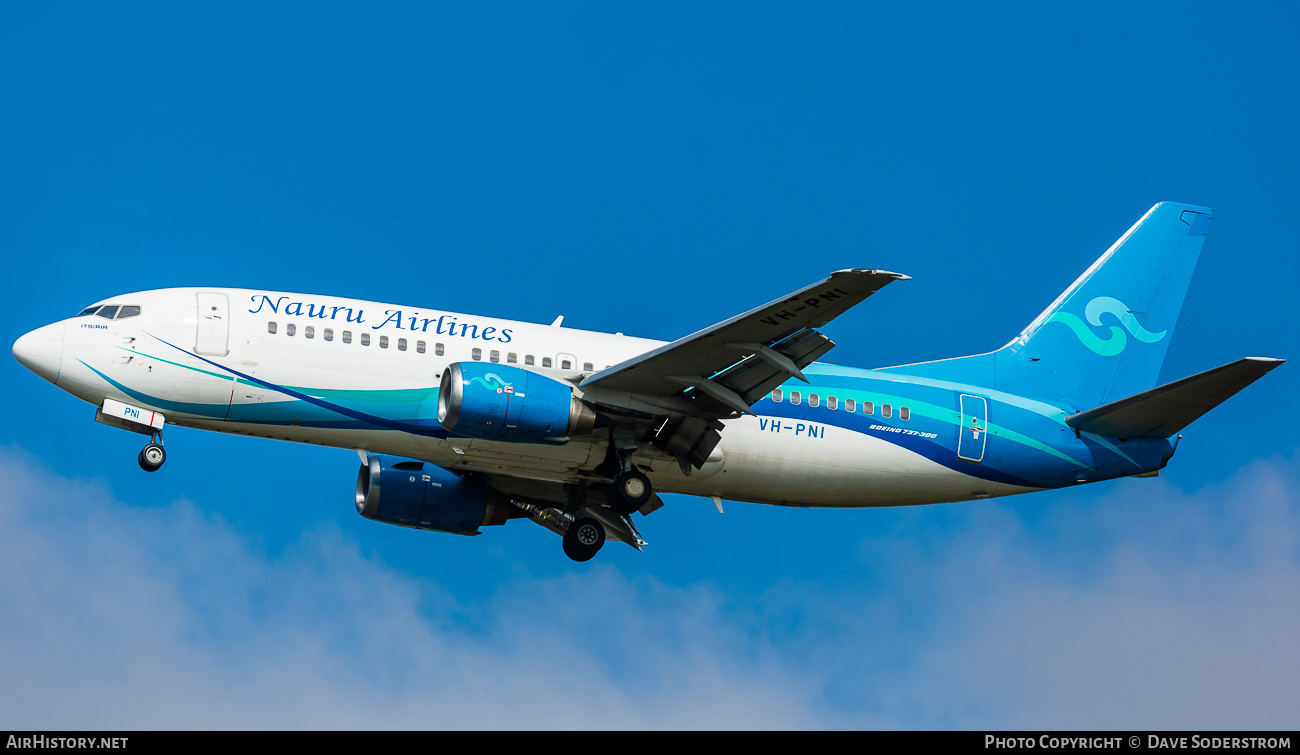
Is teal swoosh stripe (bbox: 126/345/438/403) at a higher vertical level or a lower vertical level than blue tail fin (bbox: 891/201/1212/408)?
lower

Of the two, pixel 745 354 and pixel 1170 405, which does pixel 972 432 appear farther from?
pixel 745 354

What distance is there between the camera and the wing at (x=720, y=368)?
85.9ft

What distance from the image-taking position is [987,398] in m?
33.3

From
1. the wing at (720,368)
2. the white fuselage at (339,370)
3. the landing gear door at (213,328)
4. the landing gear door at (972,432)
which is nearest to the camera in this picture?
the wing at (720,368)

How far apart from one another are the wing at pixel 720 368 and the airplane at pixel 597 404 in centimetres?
5

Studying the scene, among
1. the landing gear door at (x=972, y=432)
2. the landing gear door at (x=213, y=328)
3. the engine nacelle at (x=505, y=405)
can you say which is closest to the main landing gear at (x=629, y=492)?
the engine nacelle at (x=505, y=405)

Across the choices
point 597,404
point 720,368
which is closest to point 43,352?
point 597,404

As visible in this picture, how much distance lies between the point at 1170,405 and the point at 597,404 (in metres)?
13.5

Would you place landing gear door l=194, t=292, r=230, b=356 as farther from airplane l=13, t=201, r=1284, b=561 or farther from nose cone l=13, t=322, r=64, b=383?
nose cone l=13, t=322, r=64, b=383

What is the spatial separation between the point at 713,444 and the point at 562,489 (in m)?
5.36

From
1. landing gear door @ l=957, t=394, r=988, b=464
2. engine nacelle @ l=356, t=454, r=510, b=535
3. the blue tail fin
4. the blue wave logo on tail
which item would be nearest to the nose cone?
engine nacelle @ l=356, t=454, r=510, b=535

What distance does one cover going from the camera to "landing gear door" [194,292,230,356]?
28.8 m

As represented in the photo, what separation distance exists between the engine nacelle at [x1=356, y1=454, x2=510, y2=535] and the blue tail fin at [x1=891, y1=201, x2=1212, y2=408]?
36.7 ft

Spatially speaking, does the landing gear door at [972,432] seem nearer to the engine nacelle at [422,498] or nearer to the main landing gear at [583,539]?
the main landing gear at [583,539]
